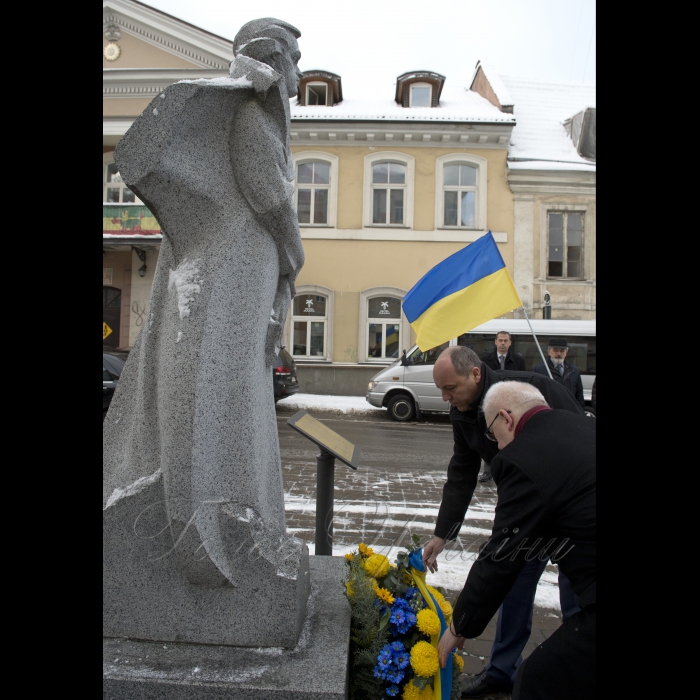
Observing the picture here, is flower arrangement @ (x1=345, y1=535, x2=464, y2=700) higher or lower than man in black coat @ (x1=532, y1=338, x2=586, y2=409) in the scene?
lower

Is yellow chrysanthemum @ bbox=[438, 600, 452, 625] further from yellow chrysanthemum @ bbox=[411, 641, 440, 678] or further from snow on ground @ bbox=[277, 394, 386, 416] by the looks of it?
snow on ground @ bbox=[277, 394, 386, 416]

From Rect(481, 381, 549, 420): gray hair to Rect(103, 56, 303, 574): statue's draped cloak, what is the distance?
921 mm

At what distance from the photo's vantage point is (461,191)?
18719mm

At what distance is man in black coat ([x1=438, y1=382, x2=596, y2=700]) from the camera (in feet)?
5.58

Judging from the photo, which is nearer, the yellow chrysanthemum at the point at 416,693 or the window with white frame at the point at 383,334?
the yellow chrysanthemum at the point at 416,693

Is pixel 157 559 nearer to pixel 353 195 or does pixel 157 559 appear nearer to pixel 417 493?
pixel 417 493

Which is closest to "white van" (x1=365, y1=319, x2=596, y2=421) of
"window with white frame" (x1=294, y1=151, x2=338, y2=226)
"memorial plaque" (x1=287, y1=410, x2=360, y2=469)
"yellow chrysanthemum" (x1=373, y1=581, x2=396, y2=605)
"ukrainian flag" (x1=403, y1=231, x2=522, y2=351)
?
"window with white frame" (x1=294, y1=151, x2=338, y2=226)

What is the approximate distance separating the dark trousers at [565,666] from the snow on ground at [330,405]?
12385mm

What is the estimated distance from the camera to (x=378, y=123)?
18.1 m

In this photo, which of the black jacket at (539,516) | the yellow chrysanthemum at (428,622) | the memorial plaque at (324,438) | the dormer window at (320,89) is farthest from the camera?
the dormer window at (320,89)

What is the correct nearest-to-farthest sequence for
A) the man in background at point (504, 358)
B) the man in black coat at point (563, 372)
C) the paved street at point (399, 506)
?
the paved street at point (399, 506) < the man in black coat at point (563, 372) < the man in background at point (504, 358)

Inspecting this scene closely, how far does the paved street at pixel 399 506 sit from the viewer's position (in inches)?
147

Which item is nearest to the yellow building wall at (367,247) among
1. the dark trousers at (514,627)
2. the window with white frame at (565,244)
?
the window with white frame at (565,244)

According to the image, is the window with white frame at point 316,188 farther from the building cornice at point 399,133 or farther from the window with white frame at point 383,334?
the window with white frame at point 383,334
